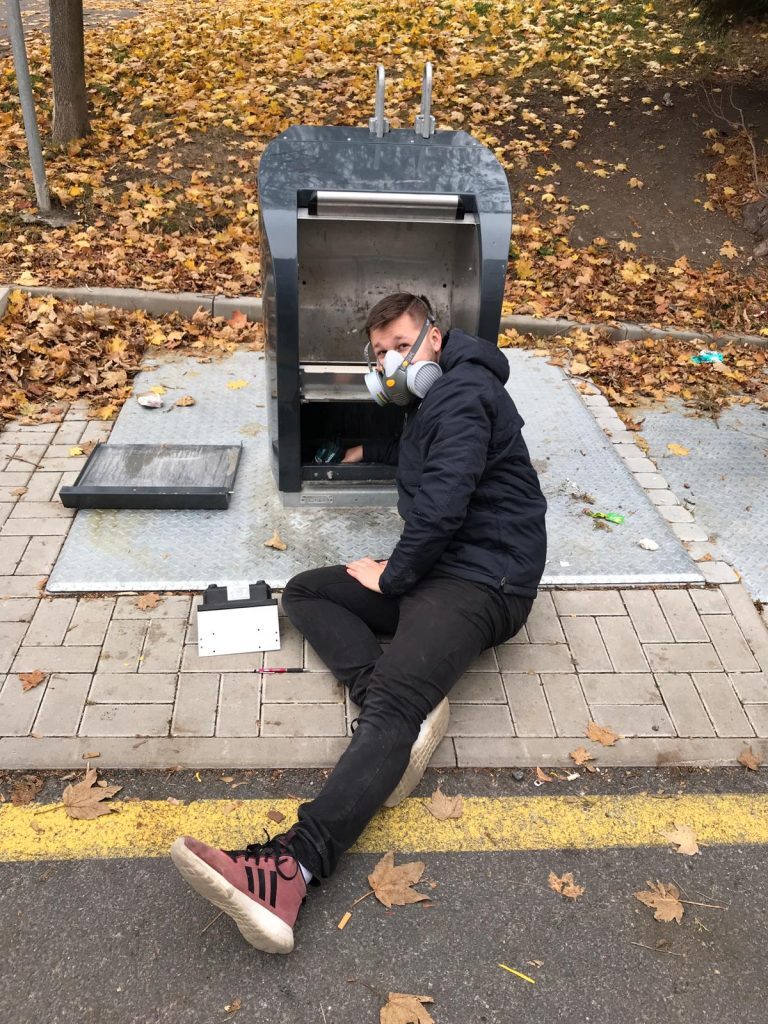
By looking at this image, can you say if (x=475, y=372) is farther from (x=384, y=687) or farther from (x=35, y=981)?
(x=35, y=981)

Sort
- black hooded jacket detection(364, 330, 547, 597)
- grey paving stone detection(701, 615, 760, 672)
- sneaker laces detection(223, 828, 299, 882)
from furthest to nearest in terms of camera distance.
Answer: grey paving stone detection(701, 615, 760, 672) → black hooded jacket detection(364, 330, 547, 597) → sneaker laces detection(223, 828, 299, 882)

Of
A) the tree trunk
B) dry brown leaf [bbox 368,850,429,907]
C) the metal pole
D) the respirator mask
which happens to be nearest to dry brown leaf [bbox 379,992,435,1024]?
dry brown leaf [bbox 368,850,429,907]

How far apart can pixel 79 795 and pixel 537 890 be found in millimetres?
1497

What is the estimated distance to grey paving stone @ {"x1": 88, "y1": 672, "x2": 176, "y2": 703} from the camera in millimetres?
2951

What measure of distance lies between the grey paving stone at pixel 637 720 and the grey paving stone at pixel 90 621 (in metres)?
1.98

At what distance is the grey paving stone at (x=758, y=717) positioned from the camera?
2.99m

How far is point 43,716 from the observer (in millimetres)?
2869

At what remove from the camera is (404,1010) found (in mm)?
2121

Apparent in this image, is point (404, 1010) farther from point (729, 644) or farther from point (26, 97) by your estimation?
point (26, 97)

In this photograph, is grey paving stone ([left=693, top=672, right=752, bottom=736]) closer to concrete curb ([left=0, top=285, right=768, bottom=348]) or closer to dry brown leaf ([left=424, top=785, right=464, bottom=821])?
dry brown leaf ([left=424, top=785, right=464, bottom=821])

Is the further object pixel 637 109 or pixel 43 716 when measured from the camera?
pixel 637 109

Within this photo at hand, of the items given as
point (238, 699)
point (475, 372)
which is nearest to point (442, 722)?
point (238, 699)

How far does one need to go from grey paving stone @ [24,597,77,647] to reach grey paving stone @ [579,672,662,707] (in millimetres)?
2075

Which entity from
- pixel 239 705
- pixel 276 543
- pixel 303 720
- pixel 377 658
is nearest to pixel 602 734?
pixel 377 658
